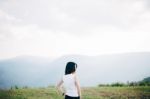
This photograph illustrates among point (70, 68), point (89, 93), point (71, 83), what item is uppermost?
point (70, 68)

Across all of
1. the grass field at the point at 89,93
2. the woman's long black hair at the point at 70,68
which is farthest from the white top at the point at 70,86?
the grass field at the point at 89,93

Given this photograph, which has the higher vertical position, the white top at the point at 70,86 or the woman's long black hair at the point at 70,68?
the woman's long black hair at the point at 70,68

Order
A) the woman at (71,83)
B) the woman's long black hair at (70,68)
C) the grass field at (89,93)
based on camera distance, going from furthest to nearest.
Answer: the grass field at (89,93) < the woman's long black hair at (70,68) < the woman at (71,83)

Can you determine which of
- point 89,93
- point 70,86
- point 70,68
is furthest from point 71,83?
point 89,93

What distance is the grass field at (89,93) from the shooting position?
56.1 ft

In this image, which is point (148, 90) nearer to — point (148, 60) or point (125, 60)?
point (148, 60)

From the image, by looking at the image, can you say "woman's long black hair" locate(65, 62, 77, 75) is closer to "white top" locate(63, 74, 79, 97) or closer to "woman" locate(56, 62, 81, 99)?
"woman" locate(56, 62, 81, 99)

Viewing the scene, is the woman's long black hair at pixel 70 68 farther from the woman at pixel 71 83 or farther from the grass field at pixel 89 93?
the grass field at pixel 89 93

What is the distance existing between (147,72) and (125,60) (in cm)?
2103

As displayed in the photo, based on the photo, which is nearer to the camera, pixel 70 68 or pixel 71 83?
pixel 71 83

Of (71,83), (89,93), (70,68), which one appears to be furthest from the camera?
(89,93)

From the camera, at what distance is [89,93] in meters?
18.2

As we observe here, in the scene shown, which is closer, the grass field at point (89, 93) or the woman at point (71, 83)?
the woman at point (71, 83)

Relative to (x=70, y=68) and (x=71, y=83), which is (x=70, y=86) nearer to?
(x=71, y=83)
